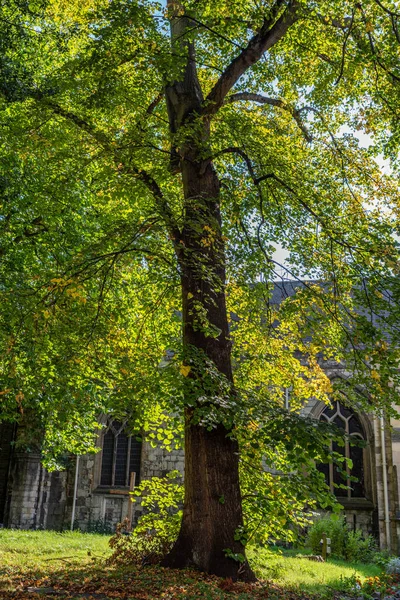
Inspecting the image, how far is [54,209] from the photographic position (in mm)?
10461

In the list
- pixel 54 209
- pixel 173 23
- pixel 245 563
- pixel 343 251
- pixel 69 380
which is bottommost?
pixel 245 563

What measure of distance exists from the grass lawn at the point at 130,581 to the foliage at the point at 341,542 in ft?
15.7

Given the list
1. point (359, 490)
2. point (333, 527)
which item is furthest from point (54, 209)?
point (359, 490)

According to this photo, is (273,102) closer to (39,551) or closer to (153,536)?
(153,536)

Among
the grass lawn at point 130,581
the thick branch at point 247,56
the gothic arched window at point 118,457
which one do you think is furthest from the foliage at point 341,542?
the thick branch at point 247,56

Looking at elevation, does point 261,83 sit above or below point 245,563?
above

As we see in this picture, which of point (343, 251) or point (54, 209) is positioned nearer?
point (343, 251)

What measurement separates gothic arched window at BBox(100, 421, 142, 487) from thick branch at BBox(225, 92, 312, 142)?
39.4 feet

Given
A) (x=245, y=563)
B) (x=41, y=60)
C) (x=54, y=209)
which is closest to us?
(x=245, y=563)

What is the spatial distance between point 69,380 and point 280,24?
602 cm

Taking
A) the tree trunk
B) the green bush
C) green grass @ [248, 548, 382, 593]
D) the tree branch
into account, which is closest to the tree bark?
the tree trunk

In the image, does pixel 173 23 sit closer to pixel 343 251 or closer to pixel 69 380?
pixel 343 251

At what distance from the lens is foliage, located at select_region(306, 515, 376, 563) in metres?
15.0

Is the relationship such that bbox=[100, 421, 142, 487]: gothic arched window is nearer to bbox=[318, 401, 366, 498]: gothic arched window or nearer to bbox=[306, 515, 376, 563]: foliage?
bbox=[318, 401, 366, 498]: gothic arched window
